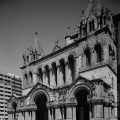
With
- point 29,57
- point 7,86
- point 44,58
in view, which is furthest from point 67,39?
point 7,86

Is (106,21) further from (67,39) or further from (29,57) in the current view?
(29,57)

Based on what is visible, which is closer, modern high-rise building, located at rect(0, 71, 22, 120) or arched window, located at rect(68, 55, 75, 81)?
arched window, located at rect(68, 55, 75, 81)

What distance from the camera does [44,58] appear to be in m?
32.2

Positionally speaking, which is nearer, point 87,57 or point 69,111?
point 69,111

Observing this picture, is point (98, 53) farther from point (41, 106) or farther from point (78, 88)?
point (41, 106)

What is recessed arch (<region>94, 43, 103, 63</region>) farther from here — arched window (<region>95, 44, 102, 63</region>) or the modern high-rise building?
the modern high-rise building

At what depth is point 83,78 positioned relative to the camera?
22.4 m

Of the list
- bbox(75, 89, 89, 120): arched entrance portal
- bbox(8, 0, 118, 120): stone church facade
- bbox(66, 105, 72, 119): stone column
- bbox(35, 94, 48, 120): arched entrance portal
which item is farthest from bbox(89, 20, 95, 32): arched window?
bbox(35, 94, 48, 120): arched entrance portal

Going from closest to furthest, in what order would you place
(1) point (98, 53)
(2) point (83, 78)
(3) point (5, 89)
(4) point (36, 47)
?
(2) point (83, 78) < (1) point (98, 53) < (4) point (36, 47) < (3) point (5, 89)

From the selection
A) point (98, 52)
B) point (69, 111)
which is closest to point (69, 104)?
point (69, 111)

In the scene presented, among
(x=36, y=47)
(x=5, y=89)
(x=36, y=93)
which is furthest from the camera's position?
(x=5, y=89)

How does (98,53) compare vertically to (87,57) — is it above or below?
above

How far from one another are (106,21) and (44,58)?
38.2 feet

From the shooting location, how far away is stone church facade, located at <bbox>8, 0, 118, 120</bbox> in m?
22.2
